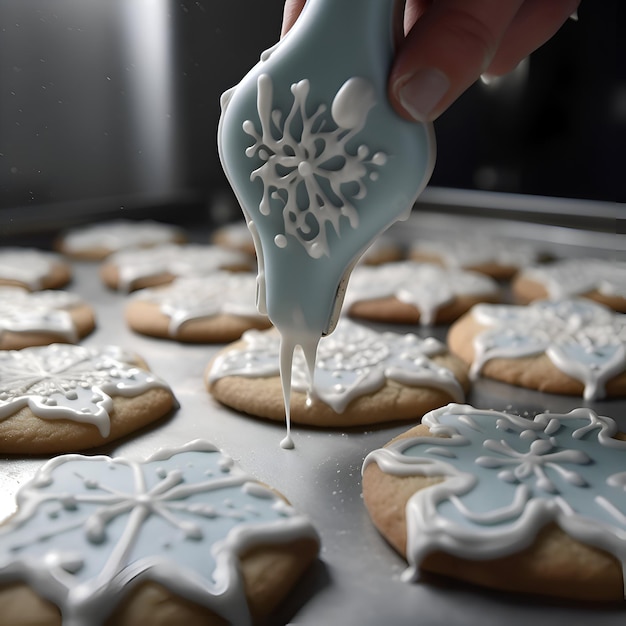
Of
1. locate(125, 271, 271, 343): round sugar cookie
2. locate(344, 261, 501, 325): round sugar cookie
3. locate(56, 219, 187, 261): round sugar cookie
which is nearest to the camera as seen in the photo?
locate(125, 271, 271, 343): round sugar cookie

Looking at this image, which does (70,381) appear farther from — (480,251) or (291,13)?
(480,251)

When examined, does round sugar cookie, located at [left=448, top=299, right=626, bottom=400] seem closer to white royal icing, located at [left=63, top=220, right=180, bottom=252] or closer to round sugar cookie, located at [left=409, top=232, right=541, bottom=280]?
round sugar cookie, located at [left=409, top=232, right=541, bottom=280]


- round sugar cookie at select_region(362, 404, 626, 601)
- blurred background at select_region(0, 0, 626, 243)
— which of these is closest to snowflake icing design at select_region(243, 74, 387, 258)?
blurred background at select_region(0, 0, 626, 243)

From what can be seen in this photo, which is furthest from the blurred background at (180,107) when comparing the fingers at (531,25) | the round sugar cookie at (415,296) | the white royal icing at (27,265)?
the round sugar cookie at (415,296)

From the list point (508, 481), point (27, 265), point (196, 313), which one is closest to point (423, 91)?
point (508, 481)

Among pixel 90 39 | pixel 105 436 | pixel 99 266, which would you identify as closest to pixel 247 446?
pixel 105 436

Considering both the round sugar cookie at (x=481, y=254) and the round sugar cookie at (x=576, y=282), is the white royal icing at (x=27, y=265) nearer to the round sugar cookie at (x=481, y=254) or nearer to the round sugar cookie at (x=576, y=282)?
the round sugar cookie at (x=481, y=254)
